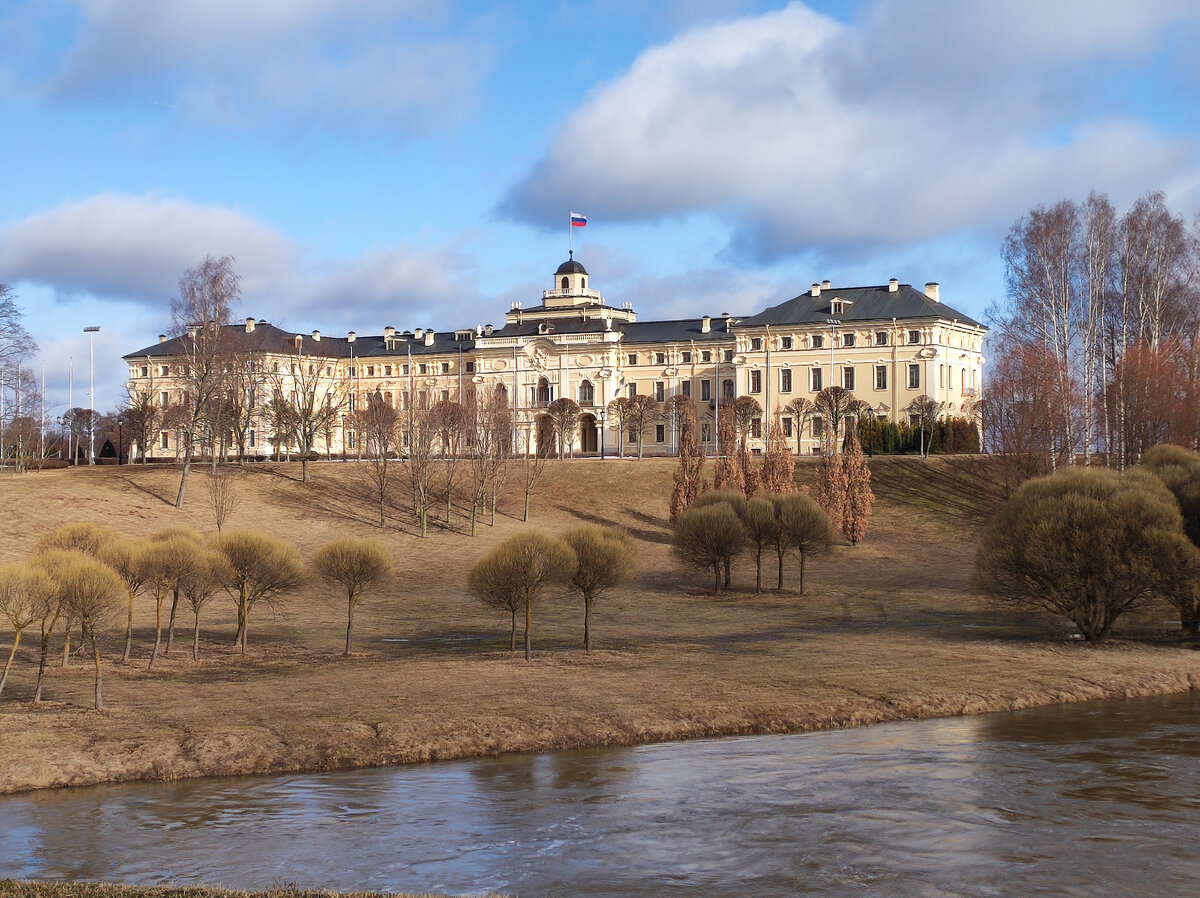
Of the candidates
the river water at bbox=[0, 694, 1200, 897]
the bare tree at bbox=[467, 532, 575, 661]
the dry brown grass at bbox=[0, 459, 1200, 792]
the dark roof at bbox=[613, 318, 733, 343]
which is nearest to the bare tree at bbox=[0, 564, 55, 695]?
the dry brown grass at bbox=[0, 459, 1200, 792]

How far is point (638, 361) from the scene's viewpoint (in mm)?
108875

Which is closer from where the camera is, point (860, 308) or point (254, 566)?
point (254, 566)

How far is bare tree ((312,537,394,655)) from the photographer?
33375mm

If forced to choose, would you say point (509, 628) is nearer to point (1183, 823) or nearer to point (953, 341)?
point (1183, 823)

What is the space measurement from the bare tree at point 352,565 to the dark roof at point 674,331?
7460 centimetres

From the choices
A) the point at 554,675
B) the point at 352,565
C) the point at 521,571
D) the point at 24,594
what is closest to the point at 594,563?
the point at 521,571

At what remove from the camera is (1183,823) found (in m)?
17.6

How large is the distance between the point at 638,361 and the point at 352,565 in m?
77.0

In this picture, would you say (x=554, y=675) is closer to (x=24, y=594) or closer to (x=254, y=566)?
(x=254, y=566)

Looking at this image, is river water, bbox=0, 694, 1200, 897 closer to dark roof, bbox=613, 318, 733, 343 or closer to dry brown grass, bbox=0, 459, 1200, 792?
dry brown grass, bbox=0, 459, 1200, 792

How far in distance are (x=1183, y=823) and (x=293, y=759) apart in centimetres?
1425

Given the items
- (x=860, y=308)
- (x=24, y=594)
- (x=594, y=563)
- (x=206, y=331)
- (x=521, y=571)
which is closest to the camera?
(x=24, y=594)

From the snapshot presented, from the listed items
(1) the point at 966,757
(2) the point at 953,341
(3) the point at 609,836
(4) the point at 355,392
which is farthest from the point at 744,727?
(4) the point at 355,392

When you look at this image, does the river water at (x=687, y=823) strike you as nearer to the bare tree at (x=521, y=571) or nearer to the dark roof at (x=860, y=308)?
the bare tree at (x=521, y=571)
